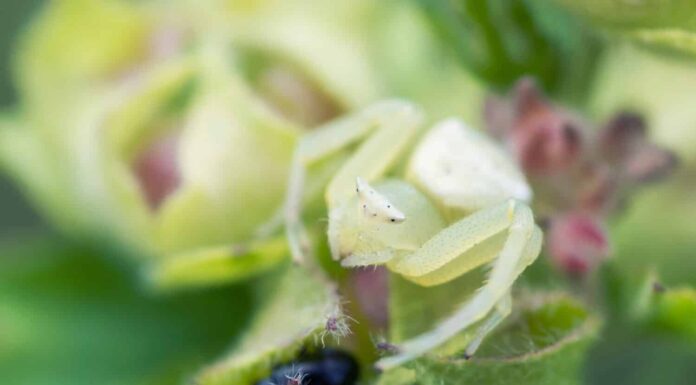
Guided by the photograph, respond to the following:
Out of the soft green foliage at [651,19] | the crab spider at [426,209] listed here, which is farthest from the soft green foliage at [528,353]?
the soft green foliage at [651,19]

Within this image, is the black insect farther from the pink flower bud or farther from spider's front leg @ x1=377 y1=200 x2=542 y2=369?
the pink flower bud

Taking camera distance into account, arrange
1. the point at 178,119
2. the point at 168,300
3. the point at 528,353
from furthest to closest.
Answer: the point at 168,300 < the point at 178,119 < the point at 528,353

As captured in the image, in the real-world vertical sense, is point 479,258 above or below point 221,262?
above

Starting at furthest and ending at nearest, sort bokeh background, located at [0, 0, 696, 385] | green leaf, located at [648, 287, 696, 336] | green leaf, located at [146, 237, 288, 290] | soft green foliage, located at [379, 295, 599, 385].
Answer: bokeh background, located at [0, 0, 696, 385]
green leaf, located at [146, 237, 288, 290]
green leaf, located at [648, 287, 696, 336]
soft green foliage, located at [379, 295, 599, 385]

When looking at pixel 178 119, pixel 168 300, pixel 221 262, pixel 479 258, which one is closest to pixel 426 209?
pixel 479 258

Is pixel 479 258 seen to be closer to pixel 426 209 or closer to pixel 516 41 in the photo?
pixel 426 209

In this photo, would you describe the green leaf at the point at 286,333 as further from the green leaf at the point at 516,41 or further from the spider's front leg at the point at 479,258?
the green leaf at the point at 516,41

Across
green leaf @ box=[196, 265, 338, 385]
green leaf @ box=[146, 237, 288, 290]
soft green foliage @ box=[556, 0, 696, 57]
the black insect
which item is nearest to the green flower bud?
green leaf @ box=[146, 237, 288, 290]
